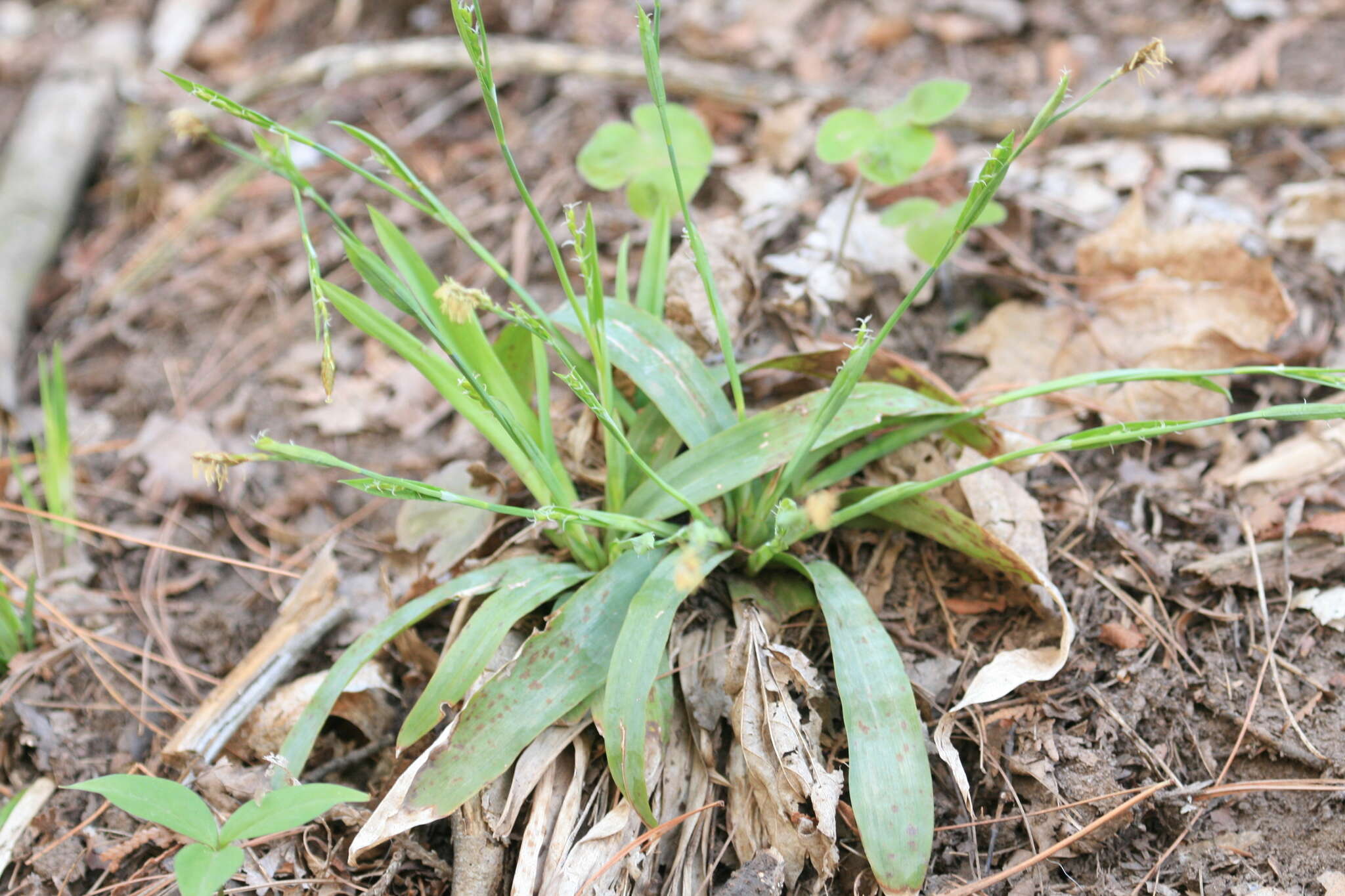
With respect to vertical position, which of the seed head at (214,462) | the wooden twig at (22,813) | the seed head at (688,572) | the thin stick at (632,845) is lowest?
the thin stick at (632,845)

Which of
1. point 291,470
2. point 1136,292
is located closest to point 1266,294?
point 1136,292

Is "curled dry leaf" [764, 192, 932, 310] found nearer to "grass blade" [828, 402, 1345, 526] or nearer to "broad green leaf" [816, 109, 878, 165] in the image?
"broad green leaf" [816, 109, 878, 165]

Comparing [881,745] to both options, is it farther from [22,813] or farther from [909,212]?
[22,813]

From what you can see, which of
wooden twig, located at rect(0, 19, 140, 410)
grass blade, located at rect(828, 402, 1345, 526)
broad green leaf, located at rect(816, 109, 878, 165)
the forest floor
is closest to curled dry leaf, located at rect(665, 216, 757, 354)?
the forest floor

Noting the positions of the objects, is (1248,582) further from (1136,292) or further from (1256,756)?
(1136,292)

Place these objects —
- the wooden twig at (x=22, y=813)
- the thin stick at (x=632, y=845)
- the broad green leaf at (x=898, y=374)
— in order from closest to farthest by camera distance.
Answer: the thin stick at (x=632, y=845) < the wooden twig at (x=22, y=813) < the broad green leaf at (x=898, y=374)

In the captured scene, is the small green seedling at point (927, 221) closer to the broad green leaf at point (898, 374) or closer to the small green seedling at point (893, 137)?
the small green seedling at point (893, 137)

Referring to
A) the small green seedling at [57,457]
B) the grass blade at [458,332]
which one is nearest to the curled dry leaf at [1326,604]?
the grass blade at [458,332]
